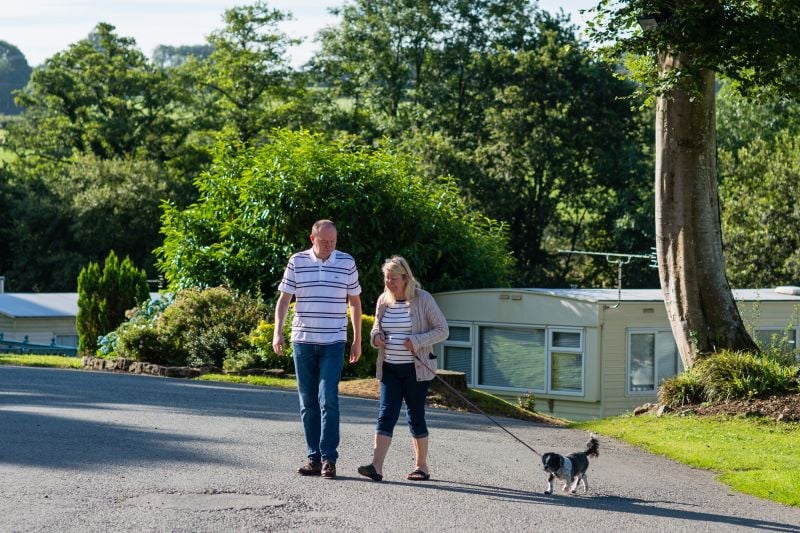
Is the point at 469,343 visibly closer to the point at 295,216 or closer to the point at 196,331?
the point at 295,216

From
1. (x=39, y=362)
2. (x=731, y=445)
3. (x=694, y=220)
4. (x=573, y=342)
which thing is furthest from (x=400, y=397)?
(x=573, y=342)

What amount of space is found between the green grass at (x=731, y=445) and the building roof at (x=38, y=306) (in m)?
25.5

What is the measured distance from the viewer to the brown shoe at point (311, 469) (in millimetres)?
8703

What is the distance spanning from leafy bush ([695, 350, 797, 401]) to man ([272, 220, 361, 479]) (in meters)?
7.09

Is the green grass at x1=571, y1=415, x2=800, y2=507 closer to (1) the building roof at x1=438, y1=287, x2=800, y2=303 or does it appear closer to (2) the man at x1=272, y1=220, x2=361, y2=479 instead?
(2) the man at x1=272, y1=220, x2=361, y2=479

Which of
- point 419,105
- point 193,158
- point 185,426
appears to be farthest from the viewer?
point 193,158

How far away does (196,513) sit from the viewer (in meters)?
7.31

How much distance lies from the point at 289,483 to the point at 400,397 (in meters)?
1.05

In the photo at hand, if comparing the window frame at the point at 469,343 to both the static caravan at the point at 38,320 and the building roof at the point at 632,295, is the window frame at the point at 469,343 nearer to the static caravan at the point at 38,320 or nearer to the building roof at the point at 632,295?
the building roof at the point at 632,295

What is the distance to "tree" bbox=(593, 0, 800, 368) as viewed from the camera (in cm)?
1394

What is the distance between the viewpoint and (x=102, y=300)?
29.3m

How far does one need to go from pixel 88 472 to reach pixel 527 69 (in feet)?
117

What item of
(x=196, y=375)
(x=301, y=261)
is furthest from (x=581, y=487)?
(x=196, y=375)

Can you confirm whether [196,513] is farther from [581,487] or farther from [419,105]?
[419,105]
